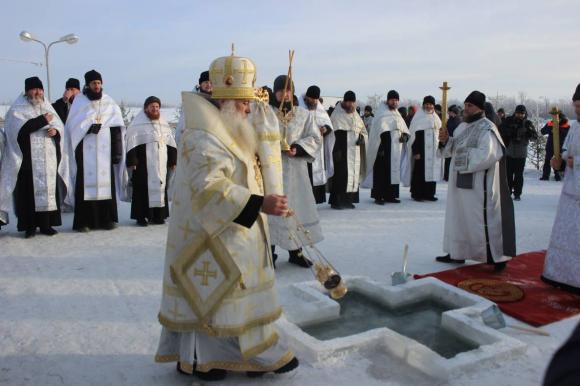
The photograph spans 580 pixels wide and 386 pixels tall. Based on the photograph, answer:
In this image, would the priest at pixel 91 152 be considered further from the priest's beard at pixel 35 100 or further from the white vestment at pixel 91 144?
the priest's beard at pixel 35 100

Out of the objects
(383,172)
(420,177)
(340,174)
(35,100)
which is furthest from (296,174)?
(420,177)

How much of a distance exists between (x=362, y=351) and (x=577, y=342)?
3.09 m

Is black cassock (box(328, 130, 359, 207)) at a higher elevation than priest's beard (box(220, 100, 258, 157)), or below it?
below

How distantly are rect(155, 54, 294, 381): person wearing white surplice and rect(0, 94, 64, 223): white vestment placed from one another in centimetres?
524

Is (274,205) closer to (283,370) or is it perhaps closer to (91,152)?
(283,370)

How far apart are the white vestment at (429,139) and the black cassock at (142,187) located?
5255 millimetres

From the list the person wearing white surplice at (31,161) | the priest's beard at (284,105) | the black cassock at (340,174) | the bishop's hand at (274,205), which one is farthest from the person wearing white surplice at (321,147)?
the bishop's hand at (274,205)

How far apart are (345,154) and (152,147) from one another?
371 centimetres

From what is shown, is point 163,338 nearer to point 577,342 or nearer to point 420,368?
point 420,368

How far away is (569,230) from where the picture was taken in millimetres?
5398

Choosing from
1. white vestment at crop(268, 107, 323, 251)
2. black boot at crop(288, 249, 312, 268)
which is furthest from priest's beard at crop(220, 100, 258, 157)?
black boot at crop(288, 249, 312, 268)

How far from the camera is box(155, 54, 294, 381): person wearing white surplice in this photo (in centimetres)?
313

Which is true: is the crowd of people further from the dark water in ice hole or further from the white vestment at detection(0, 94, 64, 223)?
the dark water in ice hole

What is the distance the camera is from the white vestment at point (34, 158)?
304 inches
